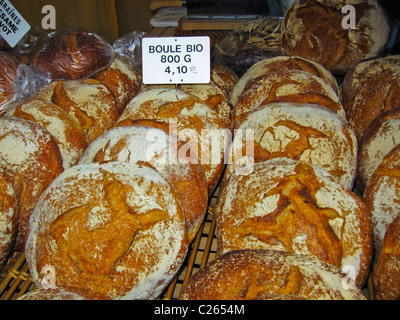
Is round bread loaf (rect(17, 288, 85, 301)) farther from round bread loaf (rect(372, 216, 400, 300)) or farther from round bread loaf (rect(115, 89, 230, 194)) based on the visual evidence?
round bread loaf (rect(372, 216, 400, 300))

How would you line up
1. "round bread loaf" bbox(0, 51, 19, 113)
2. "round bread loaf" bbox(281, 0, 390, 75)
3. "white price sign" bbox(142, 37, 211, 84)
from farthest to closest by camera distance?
"round bread loaf" bbox(281, 0, 390, 75) < "round bread loaf" bbox(0, 51, 19, 113) < "white price sign" bbox(142, 37, 211, 84)

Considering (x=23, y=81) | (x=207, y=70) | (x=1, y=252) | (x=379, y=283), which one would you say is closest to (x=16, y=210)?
(x=1, y=252)

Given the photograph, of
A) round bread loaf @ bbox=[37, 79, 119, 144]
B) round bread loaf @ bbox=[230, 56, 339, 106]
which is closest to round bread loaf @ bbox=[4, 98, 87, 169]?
round bread loaf @ bbox=[37, 79, 119, 144]

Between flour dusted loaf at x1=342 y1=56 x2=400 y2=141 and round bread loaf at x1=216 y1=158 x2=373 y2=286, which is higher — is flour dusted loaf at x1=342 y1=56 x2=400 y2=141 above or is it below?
above

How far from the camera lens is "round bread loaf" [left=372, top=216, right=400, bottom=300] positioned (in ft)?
4.43

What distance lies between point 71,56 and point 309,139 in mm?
1701

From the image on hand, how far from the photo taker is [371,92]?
7.70 ft

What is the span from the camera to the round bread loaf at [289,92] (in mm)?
2215

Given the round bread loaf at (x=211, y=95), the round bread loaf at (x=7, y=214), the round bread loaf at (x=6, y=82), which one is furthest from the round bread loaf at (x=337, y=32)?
the round bread loaf at (x=7, y=214)

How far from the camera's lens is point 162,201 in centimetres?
157

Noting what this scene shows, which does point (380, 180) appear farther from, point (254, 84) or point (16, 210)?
point (16, 210)

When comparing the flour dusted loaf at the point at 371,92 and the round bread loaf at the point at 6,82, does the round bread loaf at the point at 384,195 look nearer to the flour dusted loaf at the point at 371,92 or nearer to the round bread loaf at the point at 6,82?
the flour dusted loaf at the point at 371,92

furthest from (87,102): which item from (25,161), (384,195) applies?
(384,195)

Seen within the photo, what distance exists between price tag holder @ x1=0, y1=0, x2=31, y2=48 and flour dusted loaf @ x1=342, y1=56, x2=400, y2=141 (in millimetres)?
2315
